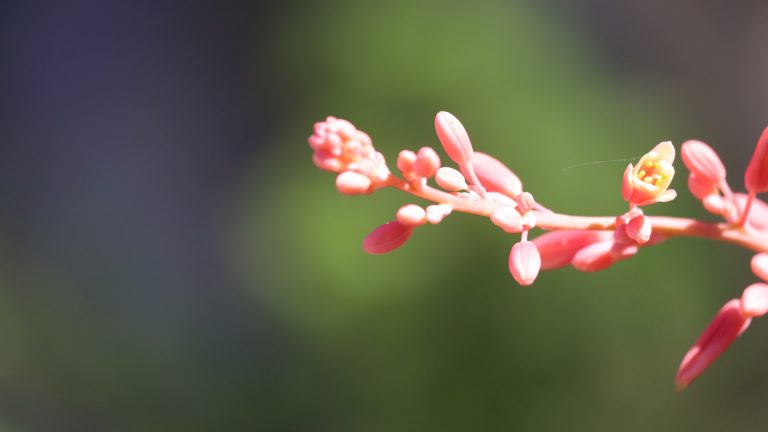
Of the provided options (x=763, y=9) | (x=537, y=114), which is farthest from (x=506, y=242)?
(x=763, y=9)

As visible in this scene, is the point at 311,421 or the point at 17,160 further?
the point at 17,160

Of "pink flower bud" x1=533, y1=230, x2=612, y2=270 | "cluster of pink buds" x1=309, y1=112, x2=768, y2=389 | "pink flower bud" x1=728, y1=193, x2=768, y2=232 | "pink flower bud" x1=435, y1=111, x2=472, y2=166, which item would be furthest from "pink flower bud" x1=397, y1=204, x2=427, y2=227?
"pink flower bud" x1=728, y1=193, x2=768, y2=232

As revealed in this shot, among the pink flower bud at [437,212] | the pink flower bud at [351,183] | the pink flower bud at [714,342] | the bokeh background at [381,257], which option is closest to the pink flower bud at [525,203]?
the pink flower bud at [437,212]

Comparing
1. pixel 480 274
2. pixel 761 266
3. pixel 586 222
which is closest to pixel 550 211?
pixel 586 222

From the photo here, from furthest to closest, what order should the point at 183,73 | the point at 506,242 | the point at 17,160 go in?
the point at 183,73 < the point at 17,160 < the point at 506,242

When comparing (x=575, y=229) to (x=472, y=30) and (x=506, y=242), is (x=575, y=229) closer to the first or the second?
(x=506, y=242)

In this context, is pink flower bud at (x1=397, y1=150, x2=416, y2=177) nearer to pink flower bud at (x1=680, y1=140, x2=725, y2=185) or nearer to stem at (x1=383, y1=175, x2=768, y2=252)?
stem at (x1=383, y1=175, x2=768, y2=252)
